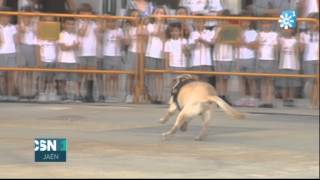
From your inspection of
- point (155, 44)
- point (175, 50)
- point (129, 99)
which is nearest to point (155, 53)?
point (155, 44)

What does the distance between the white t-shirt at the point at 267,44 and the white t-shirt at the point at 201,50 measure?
37.3 inches

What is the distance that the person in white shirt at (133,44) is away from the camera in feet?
49.3

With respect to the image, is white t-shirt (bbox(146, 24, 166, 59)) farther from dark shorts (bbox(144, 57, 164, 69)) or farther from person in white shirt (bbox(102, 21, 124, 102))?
person in white shirt (bbox(102, 21, 124, 102))

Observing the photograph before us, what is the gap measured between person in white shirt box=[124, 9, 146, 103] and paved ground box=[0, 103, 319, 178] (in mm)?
958

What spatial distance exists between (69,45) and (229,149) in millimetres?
5988

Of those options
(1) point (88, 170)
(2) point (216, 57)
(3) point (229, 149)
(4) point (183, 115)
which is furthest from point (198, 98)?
(2) point (216, 57)

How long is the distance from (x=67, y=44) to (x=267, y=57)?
3.84 metres

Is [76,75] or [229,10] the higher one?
[229,10]

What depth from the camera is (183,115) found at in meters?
10.7

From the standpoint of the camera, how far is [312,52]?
14328 mm

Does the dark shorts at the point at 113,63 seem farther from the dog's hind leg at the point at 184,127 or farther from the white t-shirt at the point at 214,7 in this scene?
the dog's hind leg at the point at 184,127

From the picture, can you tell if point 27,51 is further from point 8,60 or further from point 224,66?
point 224,66

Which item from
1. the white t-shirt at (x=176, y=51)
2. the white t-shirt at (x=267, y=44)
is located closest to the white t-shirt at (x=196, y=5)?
the white t-shirt at (x=176, y=51)

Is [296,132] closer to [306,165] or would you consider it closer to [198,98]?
A: [198,98]
